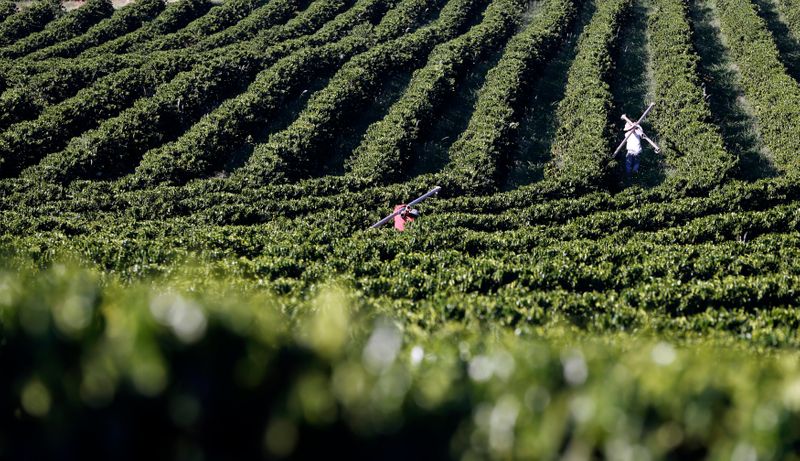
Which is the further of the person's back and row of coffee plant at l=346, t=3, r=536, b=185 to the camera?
row of coffee plant at l=346, t=3, r=536, b=185

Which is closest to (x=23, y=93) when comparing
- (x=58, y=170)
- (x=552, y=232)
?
(x=58, y=170)

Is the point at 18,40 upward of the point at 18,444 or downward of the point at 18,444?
downward

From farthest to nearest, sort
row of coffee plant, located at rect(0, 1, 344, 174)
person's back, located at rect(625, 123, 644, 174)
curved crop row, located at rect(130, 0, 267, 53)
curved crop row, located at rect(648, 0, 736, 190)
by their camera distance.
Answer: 1. curved crop row, located at rect(130, 0, 267, 53)
2. row of coffee plant, located at rect(0, 1, 344, 174)
3. person's back, located at rect(625, 123, 644, 174)
4. curved crop row, located at rect(648, 0, 736, 190)

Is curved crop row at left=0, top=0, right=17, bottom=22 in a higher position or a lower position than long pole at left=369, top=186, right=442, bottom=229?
higher

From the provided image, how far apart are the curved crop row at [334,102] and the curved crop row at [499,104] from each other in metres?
4.95

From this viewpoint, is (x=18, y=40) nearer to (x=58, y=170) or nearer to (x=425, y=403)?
(x=58, y=170)

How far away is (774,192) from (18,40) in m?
43.6

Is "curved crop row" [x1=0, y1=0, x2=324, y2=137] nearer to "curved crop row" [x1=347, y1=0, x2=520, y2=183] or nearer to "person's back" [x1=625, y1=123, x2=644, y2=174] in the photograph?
"curved crop row" [x1=347, y1=0, x2=520, y2=183]

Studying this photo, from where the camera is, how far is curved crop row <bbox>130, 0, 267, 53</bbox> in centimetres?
4000

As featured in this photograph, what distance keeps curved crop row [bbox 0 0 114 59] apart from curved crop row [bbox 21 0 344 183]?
10067 mm

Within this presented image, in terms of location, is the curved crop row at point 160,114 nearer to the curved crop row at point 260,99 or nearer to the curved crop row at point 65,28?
the curved crop row at point 260,99

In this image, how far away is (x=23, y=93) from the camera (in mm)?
32594

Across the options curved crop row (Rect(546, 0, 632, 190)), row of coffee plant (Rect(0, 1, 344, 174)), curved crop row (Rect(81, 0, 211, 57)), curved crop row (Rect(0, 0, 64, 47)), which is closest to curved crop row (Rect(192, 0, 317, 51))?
row of coffee plant (Rect(0, 1, 344, 174))

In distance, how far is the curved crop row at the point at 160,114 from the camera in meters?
28.3
